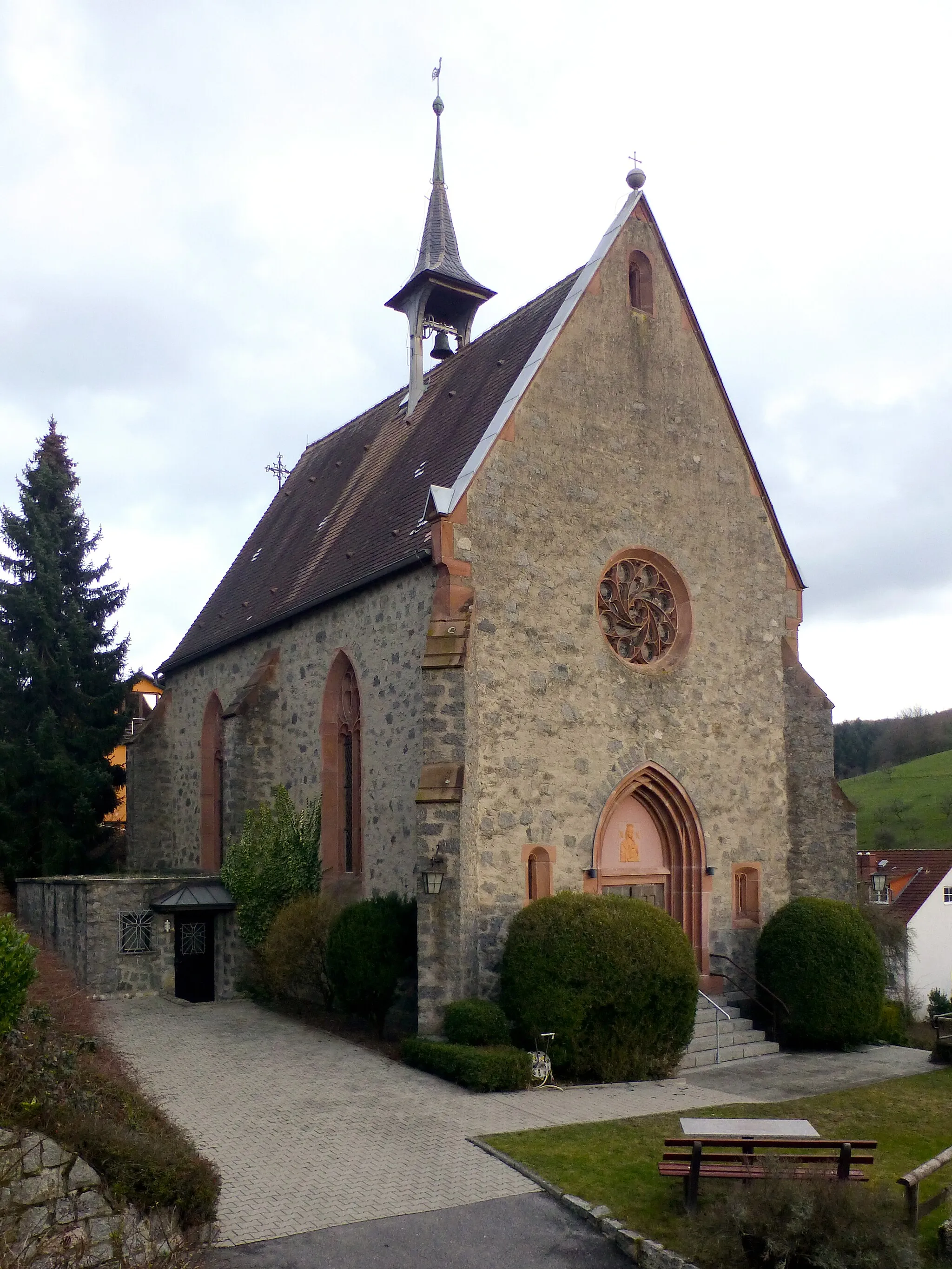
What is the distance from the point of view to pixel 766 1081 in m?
13.6

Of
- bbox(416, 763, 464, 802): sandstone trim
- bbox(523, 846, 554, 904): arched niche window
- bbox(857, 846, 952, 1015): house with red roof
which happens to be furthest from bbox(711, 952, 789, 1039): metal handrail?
bbox(857, 846, 952, 1015): house with red roof

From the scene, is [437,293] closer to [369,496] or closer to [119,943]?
[369,496]

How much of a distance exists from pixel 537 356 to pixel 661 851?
8.14m

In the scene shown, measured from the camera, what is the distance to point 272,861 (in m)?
19.2

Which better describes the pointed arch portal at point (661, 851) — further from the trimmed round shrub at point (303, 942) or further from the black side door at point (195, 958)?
the black side door at point (195, 958)

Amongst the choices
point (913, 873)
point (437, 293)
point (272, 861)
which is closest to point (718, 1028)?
point (272, 861)

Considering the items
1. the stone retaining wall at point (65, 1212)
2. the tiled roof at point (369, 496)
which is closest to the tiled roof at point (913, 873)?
the tiled roof at point (369, 496)

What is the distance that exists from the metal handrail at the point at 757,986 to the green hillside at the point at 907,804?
142 ft

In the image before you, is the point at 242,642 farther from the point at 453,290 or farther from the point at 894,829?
the point at 894,829

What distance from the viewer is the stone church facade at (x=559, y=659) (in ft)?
50.1

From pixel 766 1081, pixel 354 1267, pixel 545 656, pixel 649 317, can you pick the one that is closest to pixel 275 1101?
pixel 354 1267

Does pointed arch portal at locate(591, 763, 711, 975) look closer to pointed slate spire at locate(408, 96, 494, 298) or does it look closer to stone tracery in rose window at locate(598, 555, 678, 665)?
stone tracery in rose window at locate(598, 555, 678, 665)

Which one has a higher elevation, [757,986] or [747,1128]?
[747,1128]

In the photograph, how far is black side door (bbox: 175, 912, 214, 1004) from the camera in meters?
20.8
